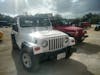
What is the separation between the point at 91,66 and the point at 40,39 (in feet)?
7.59

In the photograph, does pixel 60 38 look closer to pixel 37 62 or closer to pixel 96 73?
pixel 37 62

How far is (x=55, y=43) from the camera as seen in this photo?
5289mm

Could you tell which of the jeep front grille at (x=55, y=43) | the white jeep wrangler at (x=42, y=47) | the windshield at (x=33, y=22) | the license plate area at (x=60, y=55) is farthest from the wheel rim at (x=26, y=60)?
the windshield at (x=33, y=22)

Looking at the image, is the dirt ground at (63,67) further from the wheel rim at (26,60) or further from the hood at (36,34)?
the hood at (36,34)

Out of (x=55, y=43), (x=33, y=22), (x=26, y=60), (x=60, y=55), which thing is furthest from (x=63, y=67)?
(x=33, y=22)

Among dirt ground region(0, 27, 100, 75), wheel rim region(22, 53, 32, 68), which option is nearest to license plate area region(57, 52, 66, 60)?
dirt ground region(0, 27, 100, 75)

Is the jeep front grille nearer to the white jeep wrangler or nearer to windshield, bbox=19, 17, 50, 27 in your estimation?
the white jeep wrangler

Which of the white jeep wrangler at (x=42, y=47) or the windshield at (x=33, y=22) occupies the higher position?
the windshield at (x=33, y=22)

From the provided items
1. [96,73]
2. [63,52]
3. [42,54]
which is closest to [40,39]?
[42,54]

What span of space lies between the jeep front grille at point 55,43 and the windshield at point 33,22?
1.81 meters

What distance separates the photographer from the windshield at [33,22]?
6627 millimetres

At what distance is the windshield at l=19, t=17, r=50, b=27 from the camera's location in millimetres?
6627

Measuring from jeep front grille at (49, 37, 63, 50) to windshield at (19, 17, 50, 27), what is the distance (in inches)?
Answer: 71.4

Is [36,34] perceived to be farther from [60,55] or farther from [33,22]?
[33,22]
